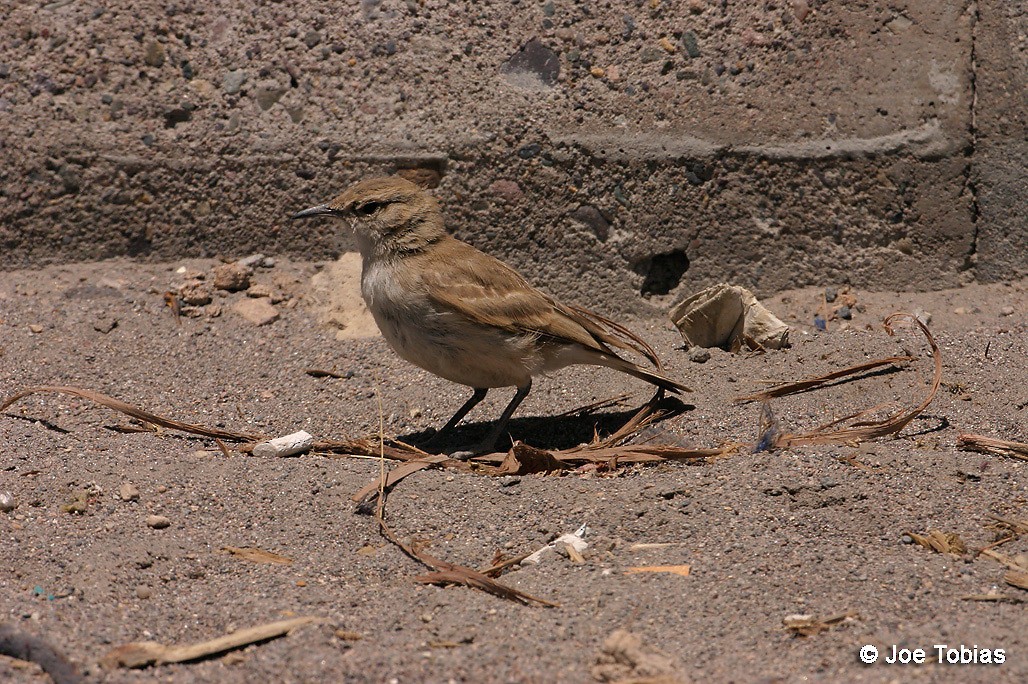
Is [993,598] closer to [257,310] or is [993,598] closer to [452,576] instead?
[452,576]

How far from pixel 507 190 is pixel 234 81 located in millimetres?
1864

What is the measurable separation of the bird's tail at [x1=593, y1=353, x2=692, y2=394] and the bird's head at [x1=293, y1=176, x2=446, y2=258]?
112 cm

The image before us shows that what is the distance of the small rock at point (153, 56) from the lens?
23.1ft

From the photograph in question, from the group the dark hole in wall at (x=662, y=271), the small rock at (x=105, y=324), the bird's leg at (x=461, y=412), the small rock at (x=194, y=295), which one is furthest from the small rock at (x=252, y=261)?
the dark hole in wall at (x=662, y=271)

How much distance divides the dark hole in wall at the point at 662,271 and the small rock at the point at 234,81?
107 inches

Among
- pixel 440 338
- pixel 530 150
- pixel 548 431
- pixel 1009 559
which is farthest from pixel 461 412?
pixel 1009 559

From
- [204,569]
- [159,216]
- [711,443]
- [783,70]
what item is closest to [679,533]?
[711,443]

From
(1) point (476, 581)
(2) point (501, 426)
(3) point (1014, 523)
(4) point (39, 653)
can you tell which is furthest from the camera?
(2) point (501, 426)

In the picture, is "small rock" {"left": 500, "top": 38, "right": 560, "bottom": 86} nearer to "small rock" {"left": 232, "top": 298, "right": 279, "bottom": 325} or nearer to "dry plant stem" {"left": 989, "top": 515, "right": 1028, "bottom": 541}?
"small rock" {"left": 232, "top": 298, "right": 279, "bottom": 325}

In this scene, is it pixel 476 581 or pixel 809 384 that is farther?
pixel 809 384

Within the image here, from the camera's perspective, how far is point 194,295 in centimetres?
686

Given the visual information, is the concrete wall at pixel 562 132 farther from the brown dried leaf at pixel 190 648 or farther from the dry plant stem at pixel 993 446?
the brown dried leaf at pixel 190 648

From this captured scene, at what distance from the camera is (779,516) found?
4.33m

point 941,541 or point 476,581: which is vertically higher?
point 941,541
